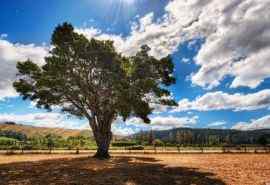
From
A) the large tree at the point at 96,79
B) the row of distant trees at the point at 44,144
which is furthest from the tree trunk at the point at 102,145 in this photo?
the row of distant trees at the point at 44,144

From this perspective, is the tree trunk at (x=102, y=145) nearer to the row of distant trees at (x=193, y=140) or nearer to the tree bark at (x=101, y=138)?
the tree bark at (x=101, y=138)

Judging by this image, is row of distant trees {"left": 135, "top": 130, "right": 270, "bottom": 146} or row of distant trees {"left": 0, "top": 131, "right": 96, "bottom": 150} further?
row of distant trees {"left": 135, "top": 130, "right": 270, "bottom": 146}

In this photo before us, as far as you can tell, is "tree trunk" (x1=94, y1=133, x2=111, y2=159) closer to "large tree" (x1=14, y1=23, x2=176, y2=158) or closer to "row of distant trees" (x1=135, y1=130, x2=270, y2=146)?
"large tree" (x1=14, y1=23, x2=176, y2=158)

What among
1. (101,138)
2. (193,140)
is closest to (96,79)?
(101,138)

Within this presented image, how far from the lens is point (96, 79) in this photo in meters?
27.9

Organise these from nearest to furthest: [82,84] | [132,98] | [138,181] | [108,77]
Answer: [138,181], [132,98], [108,77], [82,84]

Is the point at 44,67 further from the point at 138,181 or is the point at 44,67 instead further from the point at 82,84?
the point at 138,181

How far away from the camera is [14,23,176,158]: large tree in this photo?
24.7 m

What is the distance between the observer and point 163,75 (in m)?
27.5

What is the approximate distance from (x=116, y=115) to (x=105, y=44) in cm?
871

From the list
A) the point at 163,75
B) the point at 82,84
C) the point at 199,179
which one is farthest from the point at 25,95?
the point at 199,179

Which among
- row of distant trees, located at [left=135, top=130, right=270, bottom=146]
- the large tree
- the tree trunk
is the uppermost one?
the large tree

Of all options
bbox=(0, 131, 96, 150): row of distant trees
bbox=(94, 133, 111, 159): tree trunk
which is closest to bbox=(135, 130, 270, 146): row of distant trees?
bbox=(0, 131, 96, 150): row of distant trees

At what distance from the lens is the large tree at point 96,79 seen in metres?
24.7
